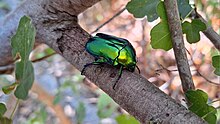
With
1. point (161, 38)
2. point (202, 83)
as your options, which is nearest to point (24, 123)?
point (202, 83)

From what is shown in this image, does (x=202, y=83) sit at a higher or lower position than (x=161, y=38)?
lower

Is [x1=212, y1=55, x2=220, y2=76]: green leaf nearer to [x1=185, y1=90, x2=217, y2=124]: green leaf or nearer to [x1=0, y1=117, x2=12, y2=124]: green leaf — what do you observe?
[x1=185, y1=90, x2=217, y2=124]: green leaf

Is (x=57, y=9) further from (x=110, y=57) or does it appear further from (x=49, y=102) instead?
(x=49, y=102)

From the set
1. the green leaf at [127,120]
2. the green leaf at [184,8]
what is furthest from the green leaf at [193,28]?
the green leaf at [127,120]

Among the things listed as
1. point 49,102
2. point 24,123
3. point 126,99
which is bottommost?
point 24,123

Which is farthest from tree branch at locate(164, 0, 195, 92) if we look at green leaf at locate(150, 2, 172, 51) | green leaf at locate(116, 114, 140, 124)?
green leaf at locate(116, 114, 140, 124)
